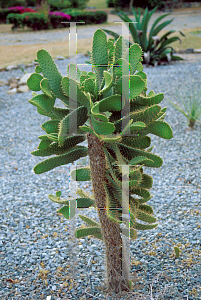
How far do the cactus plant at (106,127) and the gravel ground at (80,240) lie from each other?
0.49 ft

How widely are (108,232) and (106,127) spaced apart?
49 cm

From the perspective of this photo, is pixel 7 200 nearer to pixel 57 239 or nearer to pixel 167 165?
pixel 57 239

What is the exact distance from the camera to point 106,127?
95 centimetres

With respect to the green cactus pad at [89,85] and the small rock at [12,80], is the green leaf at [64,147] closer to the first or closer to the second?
the green cactus pad at [89,85]

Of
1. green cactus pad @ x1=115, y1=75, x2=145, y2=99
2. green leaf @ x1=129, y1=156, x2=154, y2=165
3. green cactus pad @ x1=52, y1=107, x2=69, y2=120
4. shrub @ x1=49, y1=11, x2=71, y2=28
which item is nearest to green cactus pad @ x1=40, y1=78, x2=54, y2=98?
green cactus pad @ x1=52, y1=107, x2=69, y2=120

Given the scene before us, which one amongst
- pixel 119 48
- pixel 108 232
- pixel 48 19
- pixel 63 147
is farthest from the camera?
pixel 48 19

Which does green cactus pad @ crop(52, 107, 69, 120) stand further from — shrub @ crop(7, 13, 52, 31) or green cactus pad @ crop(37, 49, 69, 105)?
shrub @ crop(7, 13, 52, 31)

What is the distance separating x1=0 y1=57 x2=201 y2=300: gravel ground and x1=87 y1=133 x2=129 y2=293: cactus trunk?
0.26 feet

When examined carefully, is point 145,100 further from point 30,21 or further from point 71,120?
point 30,21

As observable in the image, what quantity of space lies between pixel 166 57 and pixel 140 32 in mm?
704

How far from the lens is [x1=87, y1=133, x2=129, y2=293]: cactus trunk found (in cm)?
113

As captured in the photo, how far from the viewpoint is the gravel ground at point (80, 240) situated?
1.47 meters

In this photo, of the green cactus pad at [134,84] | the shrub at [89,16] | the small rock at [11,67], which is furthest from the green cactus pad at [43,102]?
the shrub at [89,16]

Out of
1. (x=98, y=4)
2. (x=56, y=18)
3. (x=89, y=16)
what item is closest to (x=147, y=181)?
(x=56, y=18)
